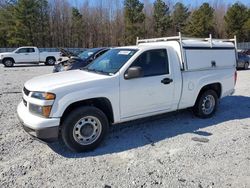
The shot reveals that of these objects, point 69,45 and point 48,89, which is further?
point 69,45

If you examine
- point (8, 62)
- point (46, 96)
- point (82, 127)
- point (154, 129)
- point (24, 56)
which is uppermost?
point (24, 56)

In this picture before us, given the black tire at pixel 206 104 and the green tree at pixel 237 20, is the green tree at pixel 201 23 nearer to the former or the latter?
the green tree at pixel 237 20

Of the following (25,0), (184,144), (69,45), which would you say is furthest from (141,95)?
(69,45)

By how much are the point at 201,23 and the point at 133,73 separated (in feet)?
169

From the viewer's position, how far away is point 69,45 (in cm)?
5609

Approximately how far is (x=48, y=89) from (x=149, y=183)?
2.11 meters

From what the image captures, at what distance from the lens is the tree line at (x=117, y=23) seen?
46.1 metres

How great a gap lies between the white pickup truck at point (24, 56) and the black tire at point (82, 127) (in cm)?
2159

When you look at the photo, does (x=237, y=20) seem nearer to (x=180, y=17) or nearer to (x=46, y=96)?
(x=180, y=17)

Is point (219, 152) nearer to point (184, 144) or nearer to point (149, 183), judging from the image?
point (184, 144)

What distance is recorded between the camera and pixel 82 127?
484 cm

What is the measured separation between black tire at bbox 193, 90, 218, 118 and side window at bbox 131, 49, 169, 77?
138 centimetres

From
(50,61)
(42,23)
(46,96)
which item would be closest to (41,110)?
(46,96)

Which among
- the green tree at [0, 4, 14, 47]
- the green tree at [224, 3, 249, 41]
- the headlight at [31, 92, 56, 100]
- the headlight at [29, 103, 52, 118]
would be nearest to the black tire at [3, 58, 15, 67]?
the green tree at [0, 4, 14, 47]
